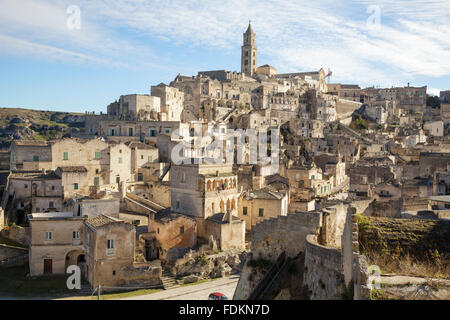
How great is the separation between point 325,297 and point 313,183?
35.7m

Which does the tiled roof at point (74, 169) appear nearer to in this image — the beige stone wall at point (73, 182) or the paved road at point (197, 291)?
the beige stone wall at point (73, 182)

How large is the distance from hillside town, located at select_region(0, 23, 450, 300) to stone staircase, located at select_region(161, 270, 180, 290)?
8 cm

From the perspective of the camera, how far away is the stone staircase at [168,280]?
2547 centimetres

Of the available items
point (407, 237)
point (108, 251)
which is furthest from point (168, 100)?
point (407, 237)

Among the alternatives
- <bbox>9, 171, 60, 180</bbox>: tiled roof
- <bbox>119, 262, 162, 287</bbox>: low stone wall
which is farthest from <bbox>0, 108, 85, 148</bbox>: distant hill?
<bbox>119, 262, 162, 287</bbox>: low stone wall

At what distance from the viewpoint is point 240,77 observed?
90375 millimetres

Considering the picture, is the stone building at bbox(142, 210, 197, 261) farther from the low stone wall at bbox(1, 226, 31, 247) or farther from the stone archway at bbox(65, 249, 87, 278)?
the low stone wall at bbox(1, 226, 31, 247)

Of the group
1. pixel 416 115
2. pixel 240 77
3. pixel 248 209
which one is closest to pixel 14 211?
pixel 248 209

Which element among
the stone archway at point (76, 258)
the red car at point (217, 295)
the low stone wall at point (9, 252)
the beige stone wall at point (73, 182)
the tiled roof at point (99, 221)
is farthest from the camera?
the beige stone wall at point (73, 182)

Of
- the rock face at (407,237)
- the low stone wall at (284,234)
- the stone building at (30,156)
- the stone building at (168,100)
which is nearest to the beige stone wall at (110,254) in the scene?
the low stone wall at (284,234)

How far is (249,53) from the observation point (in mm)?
106500

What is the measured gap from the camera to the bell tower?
348 ft

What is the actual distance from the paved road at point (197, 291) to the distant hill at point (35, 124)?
51.6 m
